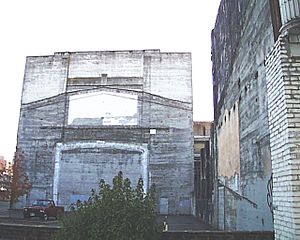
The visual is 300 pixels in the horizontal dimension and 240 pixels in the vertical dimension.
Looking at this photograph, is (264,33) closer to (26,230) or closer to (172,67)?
(26,230)

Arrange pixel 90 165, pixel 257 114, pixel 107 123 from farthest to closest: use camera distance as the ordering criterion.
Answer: pixel 107 123 < pixel 90 165 < pixel 257 114

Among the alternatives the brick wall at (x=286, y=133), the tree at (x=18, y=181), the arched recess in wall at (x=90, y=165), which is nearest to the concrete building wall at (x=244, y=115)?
the brick wall at (x=286, y=133)

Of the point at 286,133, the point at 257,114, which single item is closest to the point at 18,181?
the point at 257,114

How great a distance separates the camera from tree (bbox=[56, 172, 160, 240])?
5.77 m

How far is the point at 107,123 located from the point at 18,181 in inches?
360

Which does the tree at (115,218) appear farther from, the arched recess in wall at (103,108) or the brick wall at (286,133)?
the arched recess in wall at (103,108)

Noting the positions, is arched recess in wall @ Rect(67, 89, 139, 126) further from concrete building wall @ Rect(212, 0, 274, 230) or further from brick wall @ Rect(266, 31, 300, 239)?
brick wall @ Rect(266, 31, 300, 239)

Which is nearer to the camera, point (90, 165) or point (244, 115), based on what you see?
point (244, 115)

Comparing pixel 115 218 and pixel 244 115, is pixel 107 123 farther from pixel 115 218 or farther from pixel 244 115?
pixel 115 218

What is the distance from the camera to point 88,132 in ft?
105

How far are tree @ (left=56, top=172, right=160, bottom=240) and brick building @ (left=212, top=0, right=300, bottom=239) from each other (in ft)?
6.95

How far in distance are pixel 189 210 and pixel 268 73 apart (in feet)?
84.9

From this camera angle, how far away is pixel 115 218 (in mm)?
5891

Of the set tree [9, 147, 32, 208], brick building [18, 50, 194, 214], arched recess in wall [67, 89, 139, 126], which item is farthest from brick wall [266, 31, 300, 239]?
tree [9, 147, 32, 208]
